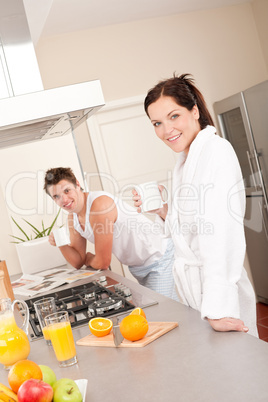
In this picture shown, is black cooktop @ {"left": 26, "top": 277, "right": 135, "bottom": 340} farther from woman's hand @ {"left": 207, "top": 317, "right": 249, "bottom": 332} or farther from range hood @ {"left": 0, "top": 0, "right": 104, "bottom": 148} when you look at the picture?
range hood @ {"left": 0, "top": 0, "right": 104, "bottom": 148}

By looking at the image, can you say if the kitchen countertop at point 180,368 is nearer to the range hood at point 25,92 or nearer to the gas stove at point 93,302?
the gas stove at point 93,302

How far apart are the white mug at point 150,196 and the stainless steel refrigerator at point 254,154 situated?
7.10 feet

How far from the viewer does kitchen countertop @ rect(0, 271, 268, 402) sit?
1.01m

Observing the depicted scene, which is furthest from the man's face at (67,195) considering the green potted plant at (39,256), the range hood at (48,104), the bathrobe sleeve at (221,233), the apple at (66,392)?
the apple at (66,392)

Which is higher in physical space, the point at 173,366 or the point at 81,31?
the point at 81,31

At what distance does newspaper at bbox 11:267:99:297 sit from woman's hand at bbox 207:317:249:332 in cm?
127

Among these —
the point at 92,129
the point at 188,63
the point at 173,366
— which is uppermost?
the point at 188,63

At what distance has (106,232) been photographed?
2.54 metres

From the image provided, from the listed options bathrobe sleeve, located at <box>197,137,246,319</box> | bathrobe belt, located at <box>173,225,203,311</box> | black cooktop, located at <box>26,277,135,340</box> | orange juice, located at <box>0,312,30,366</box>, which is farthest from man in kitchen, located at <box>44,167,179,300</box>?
orange juice, located at <box>0,312,30,366</box>

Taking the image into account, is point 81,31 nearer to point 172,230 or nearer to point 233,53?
point 233,53

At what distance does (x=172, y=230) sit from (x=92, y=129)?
2.69 meters

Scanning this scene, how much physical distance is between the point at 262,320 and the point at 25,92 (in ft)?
9.80

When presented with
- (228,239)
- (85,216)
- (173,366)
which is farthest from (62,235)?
(173,366)

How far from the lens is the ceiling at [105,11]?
3625mm
